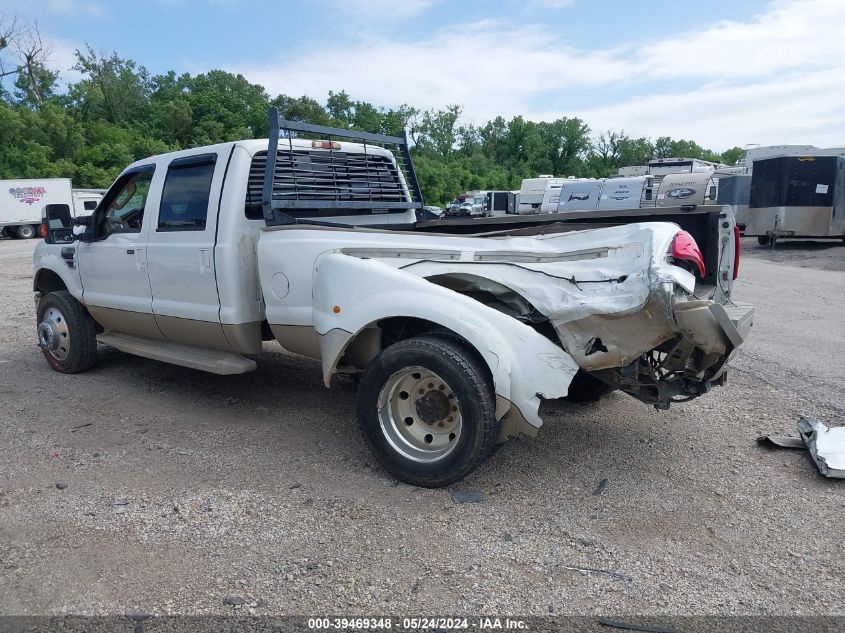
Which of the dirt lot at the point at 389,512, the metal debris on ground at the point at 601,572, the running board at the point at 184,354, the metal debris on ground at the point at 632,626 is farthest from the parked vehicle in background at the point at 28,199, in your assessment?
the metal debris on ground at the point at 632,626

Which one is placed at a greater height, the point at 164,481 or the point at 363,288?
the point at 363,288

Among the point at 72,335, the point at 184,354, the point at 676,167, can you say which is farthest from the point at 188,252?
the point at 676,167

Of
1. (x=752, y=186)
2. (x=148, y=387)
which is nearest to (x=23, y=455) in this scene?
(x=148, y=387)

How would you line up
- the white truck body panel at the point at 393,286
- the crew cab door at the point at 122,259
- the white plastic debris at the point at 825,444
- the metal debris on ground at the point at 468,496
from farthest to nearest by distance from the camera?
the crew cab door at the point at 122,259 < the white plastic debris at the point at 825,444 < the metal debris on ground at the point at 468,496 < the white truck body panel at the point at 393,286

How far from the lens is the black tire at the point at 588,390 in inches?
200

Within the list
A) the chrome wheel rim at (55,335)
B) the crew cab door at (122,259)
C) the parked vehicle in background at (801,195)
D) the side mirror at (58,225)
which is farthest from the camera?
the parked vehicle in background at (801,195)

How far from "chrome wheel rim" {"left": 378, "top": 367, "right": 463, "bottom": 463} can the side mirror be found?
4.07m

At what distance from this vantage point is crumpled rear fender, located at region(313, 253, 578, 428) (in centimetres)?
353

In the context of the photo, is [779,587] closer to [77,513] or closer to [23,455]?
[77,513]

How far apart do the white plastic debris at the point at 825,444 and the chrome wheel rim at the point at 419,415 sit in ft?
7.27

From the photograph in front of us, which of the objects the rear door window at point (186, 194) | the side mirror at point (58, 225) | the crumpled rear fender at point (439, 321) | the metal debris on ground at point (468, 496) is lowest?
the metal debris on ground at point (468, 496)

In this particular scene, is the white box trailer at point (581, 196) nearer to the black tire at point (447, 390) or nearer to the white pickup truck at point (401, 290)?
the white pickup truck at point (401, 290)

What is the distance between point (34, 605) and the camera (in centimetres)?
284

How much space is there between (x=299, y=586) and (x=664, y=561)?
5.57 feet
